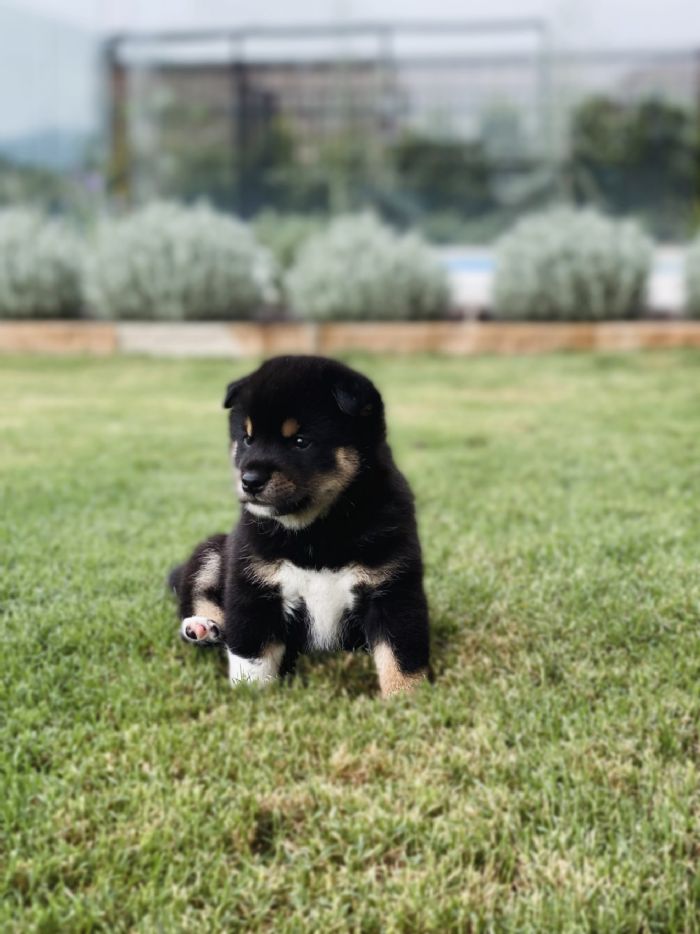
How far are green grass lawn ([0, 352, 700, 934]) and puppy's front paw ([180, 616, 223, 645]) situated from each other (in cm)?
7

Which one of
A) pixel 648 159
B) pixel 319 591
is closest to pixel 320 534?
pixel 319 591

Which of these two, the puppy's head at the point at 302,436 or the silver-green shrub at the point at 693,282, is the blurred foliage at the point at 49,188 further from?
the puppy's head at the point at 302,436

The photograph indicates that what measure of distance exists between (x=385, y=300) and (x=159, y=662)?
320 inches

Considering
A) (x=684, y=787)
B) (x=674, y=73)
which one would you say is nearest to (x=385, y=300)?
(x=674, y=73)

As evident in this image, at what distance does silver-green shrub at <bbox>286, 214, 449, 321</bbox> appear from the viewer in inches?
420

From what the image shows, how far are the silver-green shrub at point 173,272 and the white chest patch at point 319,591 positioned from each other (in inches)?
328

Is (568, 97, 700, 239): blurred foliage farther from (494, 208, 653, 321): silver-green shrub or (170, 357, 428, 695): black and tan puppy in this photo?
(170, 357, 428, 695): black and tan puppy

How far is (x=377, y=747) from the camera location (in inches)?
97.0

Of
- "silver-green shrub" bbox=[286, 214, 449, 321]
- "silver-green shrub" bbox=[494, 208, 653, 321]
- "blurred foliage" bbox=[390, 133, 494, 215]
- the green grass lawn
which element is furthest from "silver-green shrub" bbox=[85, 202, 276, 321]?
the green grass lawn

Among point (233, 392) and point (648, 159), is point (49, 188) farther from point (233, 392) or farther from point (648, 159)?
point (233, 392)

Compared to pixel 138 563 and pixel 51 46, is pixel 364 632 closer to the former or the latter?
pixel 138 563

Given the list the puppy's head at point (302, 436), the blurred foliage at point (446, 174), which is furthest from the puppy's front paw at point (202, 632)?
the blurred foliage at point (446, 174)

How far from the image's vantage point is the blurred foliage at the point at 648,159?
1485 cm

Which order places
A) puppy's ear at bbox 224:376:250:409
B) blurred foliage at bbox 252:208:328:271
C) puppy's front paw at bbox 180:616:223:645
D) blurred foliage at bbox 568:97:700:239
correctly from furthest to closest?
1. blurred foliage at bbox 568:97:700:239
2. blurred foliage at bbox 252:208:328:271
3. puppy's front paw at bbox 180:616:223:645
4. puppy's ear at bbox 224:376:250:409
